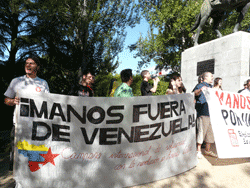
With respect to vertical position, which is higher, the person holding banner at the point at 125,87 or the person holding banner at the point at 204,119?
the person holding banner at the point at 125,87

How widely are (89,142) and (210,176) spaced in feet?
6.72

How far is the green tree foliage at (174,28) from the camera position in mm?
16294

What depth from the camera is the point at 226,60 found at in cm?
626

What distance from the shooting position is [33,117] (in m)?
2.42

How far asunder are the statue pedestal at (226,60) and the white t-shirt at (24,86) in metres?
5.71

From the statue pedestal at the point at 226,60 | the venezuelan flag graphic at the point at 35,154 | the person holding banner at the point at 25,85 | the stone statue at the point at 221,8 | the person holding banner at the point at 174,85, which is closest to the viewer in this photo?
the venezuelan flag graphic at the point at 35,154

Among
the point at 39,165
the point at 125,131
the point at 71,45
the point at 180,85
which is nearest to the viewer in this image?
the point at 39,165

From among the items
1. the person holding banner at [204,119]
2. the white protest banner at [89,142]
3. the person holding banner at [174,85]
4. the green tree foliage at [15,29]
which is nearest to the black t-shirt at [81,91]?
the white protest banner at [89,142]

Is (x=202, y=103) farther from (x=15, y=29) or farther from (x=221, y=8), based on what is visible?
(x=15, y=29)

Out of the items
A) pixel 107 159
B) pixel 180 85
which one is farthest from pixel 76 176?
pixel 180 85

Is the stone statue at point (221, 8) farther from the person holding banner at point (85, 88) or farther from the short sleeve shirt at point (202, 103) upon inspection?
the person holding banner at point (85, 88)

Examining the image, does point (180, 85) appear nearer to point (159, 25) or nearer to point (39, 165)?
point (39, 165)

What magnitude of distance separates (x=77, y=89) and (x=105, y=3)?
23.5 feet

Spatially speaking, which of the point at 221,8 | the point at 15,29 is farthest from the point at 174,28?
the point at 15,29
